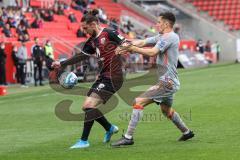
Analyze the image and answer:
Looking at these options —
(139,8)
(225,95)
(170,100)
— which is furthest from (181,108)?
(139,8)

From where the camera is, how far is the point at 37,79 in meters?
28.4

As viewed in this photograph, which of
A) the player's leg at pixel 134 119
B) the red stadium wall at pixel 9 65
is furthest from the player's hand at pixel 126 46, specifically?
the red stadium wall at pixel 9 65

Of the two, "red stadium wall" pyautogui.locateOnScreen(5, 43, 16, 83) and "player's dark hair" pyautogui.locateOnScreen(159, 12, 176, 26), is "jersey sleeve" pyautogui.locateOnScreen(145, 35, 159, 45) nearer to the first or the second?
"player's dark hair" pyautogui.locateOnScreen(159, 12, 176, 26)

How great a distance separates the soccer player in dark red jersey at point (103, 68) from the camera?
10.3 metres

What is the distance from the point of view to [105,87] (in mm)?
10430

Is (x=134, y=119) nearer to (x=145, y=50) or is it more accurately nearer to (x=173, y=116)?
(x=173, y=116)

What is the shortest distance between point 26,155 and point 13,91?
49.3 ft

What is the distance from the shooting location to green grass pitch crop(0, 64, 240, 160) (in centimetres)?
943

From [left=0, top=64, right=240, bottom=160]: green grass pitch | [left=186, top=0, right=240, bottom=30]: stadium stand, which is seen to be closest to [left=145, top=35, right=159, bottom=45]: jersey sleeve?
[left=0, top=64, right=240, bottom=160]: green grass pitch

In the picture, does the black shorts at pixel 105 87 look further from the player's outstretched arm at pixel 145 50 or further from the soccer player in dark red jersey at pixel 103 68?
the player's outstretched arm at pixel 145 50

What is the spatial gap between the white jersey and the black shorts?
A: 750 millimetres

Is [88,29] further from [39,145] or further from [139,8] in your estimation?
[139,8]

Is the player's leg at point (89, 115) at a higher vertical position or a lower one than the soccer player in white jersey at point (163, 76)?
lower

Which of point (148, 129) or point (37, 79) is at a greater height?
point (148, 129)
